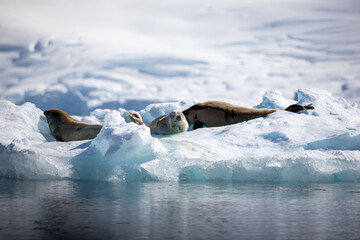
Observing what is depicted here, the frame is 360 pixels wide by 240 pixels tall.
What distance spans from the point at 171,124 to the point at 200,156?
2.04 m

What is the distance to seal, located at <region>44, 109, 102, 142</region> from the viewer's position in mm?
9844

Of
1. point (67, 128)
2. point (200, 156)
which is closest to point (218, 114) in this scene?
point (67, 128)

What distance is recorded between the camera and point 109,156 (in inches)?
285

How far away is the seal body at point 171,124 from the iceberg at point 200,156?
432 mm

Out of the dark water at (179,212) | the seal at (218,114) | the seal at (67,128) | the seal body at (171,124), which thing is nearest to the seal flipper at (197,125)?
the seal at (218,114)

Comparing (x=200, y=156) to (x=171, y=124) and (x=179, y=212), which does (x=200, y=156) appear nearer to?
(x=171, y=124)

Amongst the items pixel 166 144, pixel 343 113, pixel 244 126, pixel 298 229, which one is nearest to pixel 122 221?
pixel 298 229

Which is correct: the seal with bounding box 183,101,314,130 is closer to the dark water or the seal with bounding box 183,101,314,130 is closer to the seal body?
the seal body

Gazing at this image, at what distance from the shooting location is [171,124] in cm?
925

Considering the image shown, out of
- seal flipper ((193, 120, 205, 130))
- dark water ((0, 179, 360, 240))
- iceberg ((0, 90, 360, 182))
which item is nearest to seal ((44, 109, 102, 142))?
iceberg ((0, 90, 360, 182))

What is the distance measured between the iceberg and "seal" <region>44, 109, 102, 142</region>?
143cm

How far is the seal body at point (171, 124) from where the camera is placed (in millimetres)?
9203

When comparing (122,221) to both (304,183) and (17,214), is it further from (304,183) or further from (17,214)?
(304,183)

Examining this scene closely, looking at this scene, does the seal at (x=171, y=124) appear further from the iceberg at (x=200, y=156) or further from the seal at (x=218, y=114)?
the seal at (x=218, y=114)
